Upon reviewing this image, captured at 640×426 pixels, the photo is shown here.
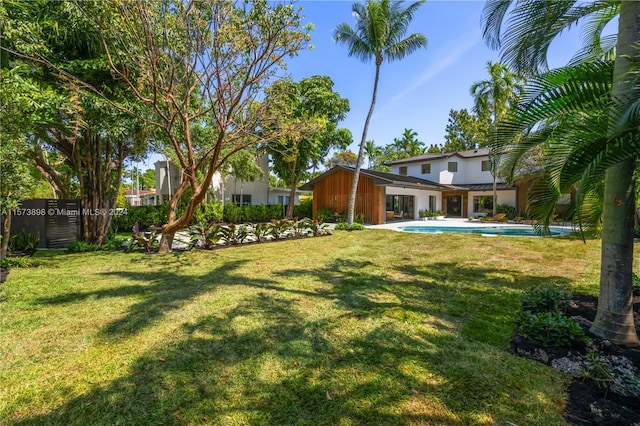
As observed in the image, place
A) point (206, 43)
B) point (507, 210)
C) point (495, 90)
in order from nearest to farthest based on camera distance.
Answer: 1. point (206, 43)
2. point (495, 90)
3. point (507, 210)

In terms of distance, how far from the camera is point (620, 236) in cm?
350

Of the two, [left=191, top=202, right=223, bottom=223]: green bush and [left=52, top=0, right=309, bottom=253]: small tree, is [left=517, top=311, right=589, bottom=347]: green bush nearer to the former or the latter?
[left=52, top=0, right=309, bottom=253]: small tree

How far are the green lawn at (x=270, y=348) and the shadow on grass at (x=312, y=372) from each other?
0.01 m

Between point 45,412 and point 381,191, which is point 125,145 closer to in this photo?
point 45,412

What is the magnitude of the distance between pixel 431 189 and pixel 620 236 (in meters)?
21.3

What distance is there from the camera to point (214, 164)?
746 cm

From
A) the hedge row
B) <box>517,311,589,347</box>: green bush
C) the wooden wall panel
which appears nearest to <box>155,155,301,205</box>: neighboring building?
the hedge row

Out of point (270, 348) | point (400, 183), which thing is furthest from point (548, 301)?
point (400, 183)

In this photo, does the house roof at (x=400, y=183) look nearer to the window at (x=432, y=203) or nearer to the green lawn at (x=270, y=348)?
the window at (x=432, y=203)

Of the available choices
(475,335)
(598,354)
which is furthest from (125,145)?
(598,354)

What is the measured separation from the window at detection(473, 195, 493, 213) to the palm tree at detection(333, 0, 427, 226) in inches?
667

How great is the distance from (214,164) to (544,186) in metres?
6.95

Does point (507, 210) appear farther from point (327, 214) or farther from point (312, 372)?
point (312, 372)

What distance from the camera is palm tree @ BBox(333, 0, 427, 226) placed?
48.3ft
